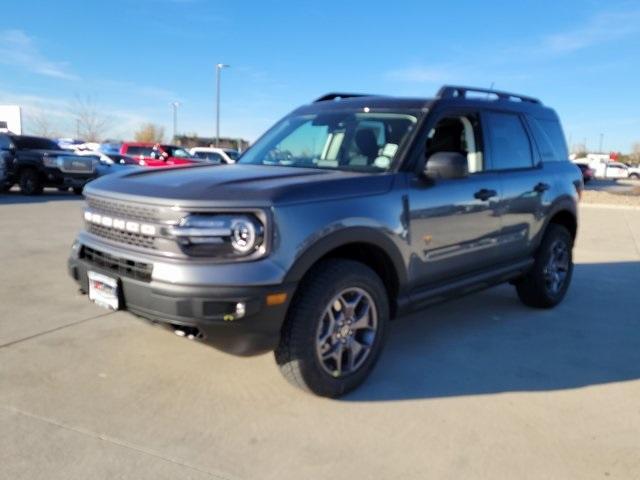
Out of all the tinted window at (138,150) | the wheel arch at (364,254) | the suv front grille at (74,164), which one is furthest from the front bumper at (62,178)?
the wheel arch at (364,254)

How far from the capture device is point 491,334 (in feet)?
15.5

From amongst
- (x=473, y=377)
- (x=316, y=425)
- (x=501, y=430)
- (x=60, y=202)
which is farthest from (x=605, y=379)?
(x=60, y=202)

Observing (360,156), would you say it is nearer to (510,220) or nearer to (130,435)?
(510,220)

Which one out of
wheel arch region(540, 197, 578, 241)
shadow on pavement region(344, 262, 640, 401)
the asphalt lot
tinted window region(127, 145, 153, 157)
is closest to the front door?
shadow on pavement region(344, 262, 640, 401)

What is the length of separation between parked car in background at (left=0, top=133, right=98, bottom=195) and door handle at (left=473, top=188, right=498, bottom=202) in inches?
538

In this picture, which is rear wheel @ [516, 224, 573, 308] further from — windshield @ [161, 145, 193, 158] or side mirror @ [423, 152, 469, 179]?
windshield @ [161, 145, 193, 158]

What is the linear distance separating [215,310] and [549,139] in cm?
404

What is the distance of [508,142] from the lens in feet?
15.9

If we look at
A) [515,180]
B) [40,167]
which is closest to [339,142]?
[515,180]

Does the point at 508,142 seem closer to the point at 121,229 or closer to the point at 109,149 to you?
the point at 121,229

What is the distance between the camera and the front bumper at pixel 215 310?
2.82 metres

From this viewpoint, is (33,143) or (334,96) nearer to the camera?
(334,96)

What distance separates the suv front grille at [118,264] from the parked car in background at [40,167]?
13.2 metres

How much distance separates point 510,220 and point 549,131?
54.8 inches
